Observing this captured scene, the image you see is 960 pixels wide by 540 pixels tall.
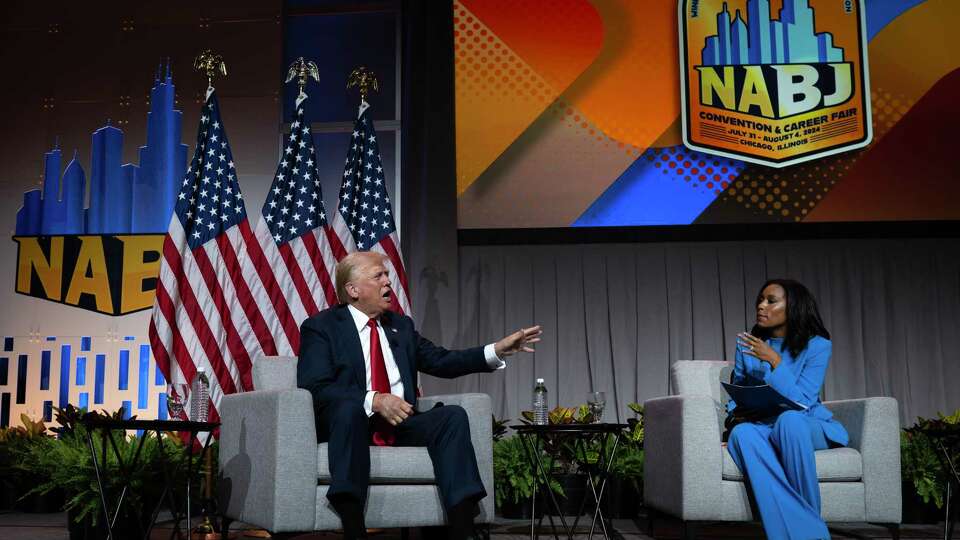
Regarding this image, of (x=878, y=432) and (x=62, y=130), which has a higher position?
(x=62, y=130)

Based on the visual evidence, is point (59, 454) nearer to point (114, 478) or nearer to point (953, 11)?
point (114, 478)

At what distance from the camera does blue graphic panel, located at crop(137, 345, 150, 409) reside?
593cm

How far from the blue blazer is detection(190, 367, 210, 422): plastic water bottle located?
2.14 m

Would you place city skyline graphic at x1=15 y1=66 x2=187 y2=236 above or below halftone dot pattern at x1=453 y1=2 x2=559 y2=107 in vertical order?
below

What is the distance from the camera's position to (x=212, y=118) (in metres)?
5.16

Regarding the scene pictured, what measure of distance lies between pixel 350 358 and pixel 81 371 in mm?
3537

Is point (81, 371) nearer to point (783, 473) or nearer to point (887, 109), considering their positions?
point (783, 473)

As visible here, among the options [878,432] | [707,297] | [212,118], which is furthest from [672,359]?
[212,118]

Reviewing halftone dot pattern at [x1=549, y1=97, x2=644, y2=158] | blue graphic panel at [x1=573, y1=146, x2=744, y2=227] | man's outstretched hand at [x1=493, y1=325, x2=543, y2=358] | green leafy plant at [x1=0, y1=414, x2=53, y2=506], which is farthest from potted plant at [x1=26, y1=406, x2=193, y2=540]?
halftone dot pattern at [x1=549, y1=97, x2=644, y2=158]

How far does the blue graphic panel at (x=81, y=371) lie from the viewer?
6.00 metres

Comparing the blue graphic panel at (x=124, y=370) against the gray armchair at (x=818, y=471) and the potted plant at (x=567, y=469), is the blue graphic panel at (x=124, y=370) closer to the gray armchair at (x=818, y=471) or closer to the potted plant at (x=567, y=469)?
the potted plant at (x=567, y=469)

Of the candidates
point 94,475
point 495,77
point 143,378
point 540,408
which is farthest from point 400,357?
point 143,378

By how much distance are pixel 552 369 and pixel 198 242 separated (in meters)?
2.40

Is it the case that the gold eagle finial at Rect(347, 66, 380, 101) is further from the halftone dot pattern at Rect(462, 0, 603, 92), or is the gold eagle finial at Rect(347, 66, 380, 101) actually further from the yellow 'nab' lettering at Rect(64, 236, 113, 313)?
the yellow 'nab' lettering at Rect(64, 236, 113, 313)
